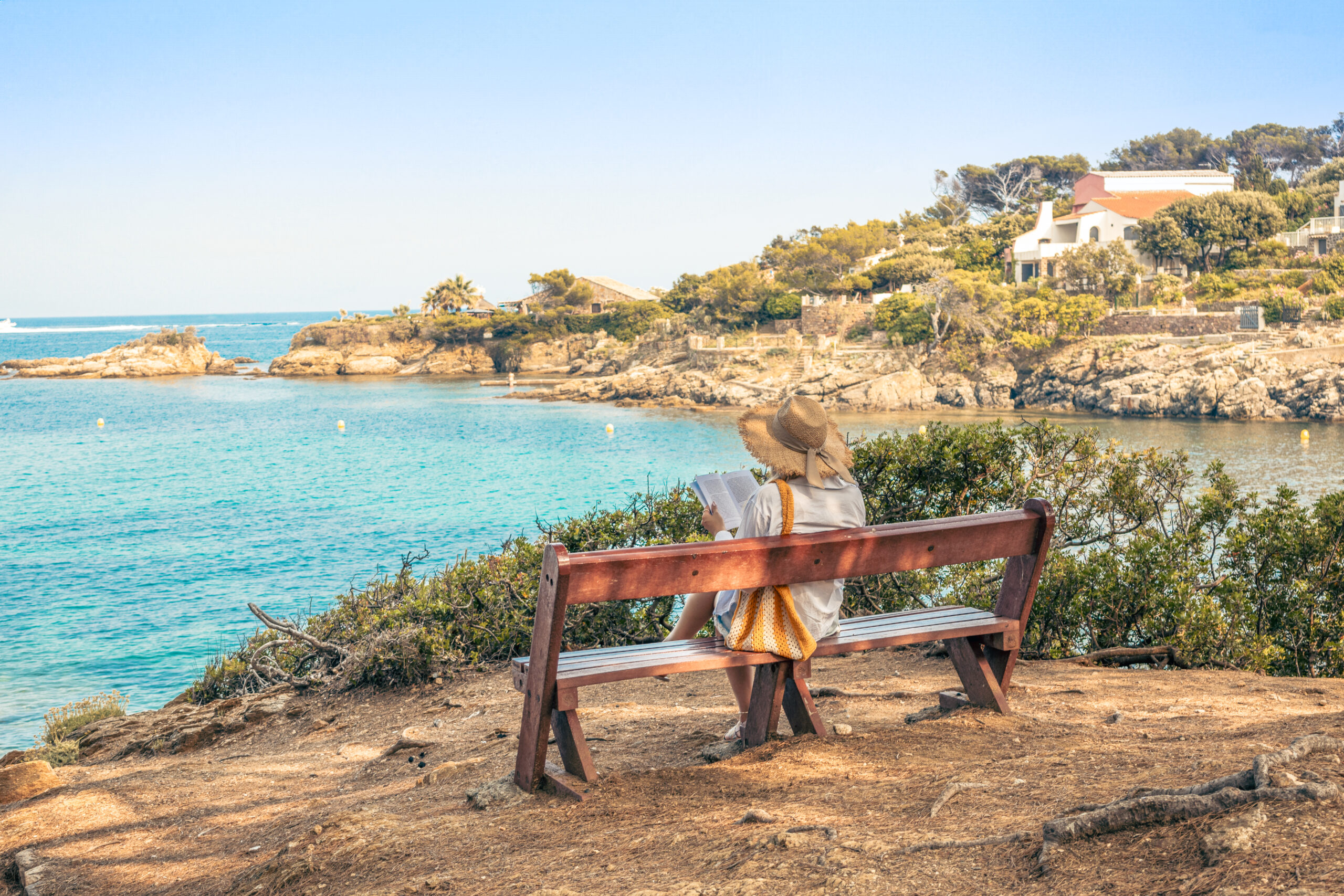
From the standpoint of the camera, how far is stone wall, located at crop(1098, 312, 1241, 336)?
45.5m

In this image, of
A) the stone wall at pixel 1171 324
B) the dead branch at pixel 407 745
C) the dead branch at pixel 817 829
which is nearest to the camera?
the dead branch at pixel 817 829

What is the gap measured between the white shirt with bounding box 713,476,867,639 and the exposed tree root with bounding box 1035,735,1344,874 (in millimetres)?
1200

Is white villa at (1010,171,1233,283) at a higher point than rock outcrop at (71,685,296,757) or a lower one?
higher

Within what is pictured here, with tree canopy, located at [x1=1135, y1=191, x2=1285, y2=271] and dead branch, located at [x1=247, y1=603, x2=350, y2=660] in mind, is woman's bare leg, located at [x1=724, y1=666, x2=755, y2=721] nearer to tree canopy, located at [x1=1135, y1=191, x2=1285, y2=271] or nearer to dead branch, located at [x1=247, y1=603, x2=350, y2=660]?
dead branch, located at [x1=247, y1=603, x2=350, y2=660]

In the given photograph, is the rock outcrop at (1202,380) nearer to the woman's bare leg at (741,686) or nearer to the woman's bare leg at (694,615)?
the woman's bare leg at (741,686)

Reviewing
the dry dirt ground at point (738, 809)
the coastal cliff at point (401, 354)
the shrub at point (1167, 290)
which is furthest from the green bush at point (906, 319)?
the dry dirt ground at point (738, 809)

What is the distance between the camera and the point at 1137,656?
531cm

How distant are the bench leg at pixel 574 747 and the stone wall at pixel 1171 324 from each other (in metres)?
50.2

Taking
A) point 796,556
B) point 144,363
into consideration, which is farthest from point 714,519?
point 144,363

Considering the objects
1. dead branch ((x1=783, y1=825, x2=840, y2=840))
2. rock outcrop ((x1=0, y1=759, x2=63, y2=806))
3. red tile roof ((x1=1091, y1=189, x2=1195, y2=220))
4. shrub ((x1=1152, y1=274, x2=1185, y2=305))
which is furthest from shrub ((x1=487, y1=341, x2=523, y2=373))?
dead branch ((x1=783, y1=825, x2=840, y2=840))

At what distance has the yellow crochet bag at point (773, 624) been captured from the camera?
3258 millimetres

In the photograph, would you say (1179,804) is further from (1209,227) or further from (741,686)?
(1209,227)

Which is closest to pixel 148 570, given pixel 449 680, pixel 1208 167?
pixel 449 680

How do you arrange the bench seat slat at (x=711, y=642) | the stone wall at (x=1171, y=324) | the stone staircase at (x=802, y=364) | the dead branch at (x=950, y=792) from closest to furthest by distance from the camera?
the dead branch at (x=950, y=792) < the bench seat slat at (x=711, y=642) < the stone wall at (x=1171, y=324) < the stone staircase at (x=802, y=364)
